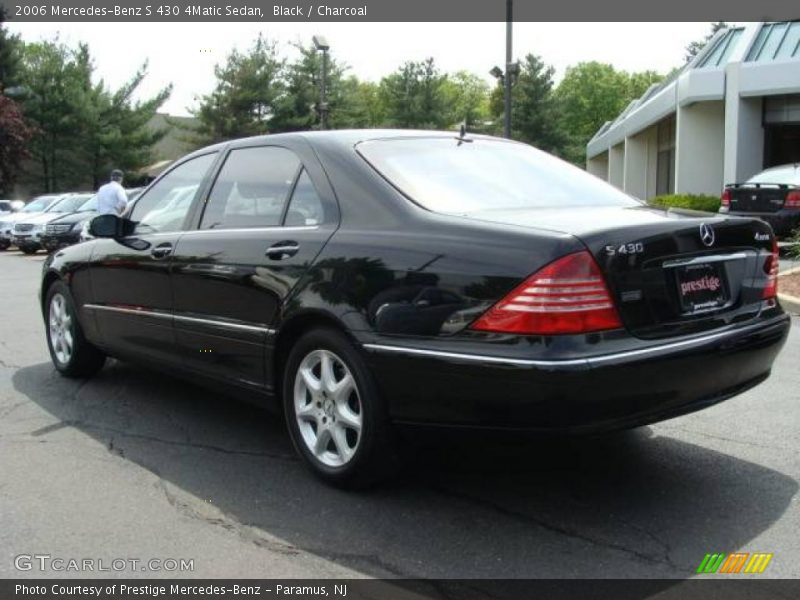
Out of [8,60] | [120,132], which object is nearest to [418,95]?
[120,132]

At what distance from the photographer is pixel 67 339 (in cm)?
606

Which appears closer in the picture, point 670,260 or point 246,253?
point 670,260

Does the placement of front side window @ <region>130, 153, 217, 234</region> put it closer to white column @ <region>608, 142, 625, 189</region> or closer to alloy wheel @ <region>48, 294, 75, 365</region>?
alloy wheel @ <region>48, 294, 75, 365</region>

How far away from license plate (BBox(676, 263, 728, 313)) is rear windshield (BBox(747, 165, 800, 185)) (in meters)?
11.6

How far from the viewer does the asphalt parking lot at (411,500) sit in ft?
10.4

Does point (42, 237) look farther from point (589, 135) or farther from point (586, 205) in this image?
point (589, 135)

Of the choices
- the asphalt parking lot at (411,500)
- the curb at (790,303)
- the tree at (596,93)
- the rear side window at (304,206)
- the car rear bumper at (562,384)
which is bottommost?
the asphalt parking lot at (411,500)

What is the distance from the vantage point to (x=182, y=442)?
15.2 ft

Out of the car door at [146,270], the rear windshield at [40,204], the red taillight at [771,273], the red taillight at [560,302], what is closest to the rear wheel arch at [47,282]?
the car door at [146,270]

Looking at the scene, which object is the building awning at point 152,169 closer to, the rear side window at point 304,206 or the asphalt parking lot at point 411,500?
the asphalt parking lot at point 411,500

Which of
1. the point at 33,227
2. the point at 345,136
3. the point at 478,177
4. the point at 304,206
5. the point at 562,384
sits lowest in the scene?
the point at 33,227

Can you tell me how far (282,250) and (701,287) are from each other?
1845mm

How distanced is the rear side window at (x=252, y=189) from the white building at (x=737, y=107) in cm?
1983

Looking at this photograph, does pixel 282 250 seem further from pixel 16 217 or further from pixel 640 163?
pixel 640 163
